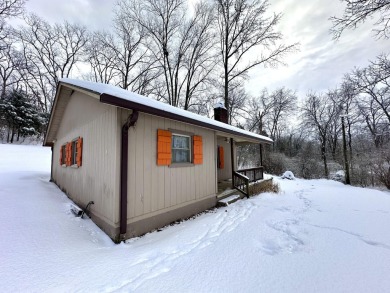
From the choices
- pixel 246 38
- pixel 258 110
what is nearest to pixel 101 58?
pixel 246 38

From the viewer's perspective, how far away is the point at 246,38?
16156 mm

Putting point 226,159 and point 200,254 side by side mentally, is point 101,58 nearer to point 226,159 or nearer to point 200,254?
point 226,159

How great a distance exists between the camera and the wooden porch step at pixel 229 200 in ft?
21.0

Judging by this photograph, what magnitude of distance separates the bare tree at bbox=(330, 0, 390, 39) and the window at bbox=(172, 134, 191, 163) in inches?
194

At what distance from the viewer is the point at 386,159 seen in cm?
1075

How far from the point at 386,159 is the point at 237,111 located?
553 inches

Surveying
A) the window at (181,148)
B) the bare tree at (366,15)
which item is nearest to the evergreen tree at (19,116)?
the window at (181,148)

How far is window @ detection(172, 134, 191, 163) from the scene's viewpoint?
5.10 metres

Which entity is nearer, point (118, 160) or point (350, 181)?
point (118, 160)

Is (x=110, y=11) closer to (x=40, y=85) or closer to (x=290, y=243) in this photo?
(x=40, y=85)

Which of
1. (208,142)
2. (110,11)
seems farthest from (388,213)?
(110,11)

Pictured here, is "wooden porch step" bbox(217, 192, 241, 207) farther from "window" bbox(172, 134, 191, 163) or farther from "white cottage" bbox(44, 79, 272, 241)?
"window" bbox(172, 134, 191, 163)

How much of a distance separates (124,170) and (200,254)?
2050 mm

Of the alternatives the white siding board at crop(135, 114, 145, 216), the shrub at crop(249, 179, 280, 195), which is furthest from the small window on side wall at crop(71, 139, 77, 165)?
the shrub at crop(249, 179, 280, 195)
